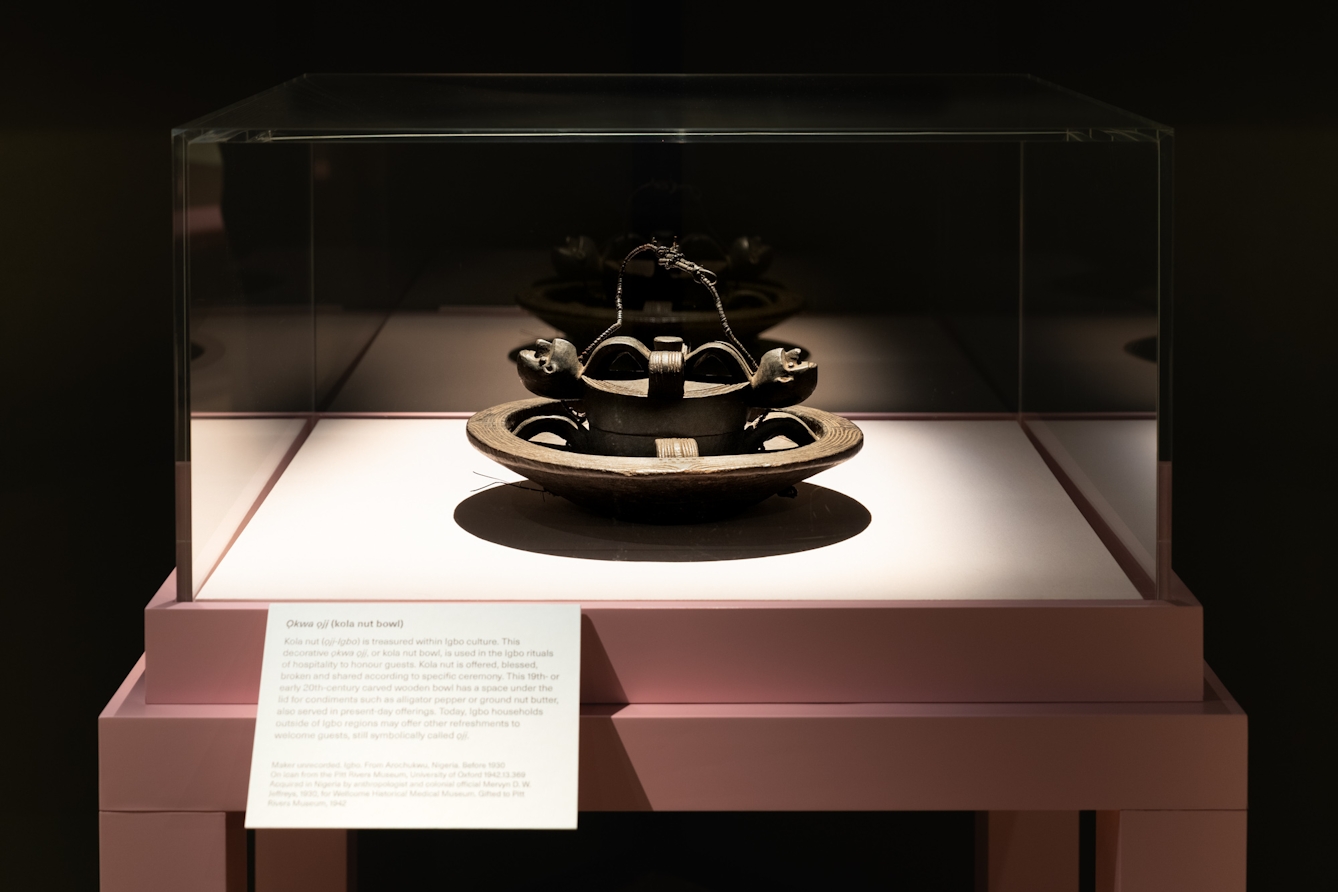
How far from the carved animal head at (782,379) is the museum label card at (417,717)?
0.39m

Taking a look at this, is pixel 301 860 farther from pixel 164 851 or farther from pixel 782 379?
pixel 782 379

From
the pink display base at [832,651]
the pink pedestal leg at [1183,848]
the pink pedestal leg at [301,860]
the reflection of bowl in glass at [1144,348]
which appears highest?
the reflection of bowl in glass at [1144,348]

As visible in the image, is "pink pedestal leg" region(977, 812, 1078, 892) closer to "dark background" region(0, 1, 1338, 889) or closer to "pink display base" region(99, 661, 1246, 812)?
"dark background" region(0, 1, 1338, 889)

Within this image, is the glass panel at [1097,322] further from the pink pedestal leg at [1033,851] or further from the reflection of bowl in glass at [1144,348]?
the pink pedestal leg at [1033,851]

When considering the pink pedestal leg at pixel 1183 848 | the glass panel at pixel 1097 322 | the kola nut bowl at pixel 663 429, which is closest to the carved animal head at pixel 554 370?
the kola nut bowl at pixel 663 429

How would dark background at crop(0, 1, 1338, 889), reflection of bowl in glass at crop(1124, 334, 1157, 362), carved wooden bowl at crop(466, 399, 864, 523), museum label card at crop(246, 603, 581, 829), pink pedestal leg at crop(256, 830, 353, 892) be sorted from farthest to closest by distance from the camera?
dark background at crop(0, 1, 1338, 889) → pink pedestal leg at crop(256, 830, 353, 892) → carved wooden bowl at crop(466, 399, 864, 523) → reflection of bowl in glass at crop(1124, 334, 1157, 362) → museum label card at crop(246, 603, 581, 829)

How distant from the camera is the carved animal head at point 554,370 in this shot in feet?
5.31

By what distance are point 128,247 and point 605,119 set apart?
82cm

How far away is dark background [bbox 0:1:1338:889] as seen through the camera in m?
1.98

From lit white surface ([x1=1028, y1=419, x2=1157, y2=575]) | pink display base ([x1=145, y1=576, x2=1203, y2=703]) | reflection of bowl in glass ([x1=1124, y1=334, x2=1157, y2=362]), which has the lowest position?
pink display base ([x1=145, y1=576, x2=1203, y2=703])

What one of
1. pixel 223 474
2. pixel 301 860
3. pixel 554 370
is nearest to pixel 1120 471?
pixel 554 370

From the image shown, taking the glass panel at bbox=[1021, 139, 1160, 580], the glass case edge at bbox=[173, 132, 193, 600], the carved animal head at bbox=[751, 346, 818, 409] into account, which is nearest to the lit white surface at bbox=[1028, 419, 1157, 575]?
the glass panel at bbox=[1021, 139, 1160, 580]

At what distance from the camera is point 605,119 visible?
1.47m

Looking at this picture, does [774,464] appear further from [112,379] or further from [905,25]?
[112,379]
